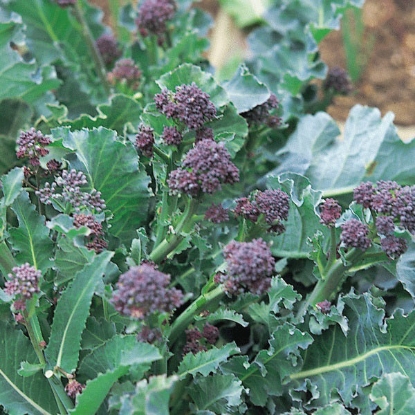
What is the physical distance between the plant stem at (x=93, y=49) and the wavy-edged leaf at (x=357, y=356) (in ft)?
2.63

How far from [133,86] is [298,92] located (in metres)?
0.38

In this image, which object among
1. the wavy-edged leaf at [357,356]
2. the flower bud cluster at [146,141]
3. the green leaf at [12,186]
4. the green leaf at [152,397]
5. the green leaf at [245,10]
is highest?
the green leaf at [245,10]

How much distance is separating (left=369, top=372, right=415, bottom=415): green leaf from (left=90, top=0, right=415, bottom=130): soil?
147 centimetres

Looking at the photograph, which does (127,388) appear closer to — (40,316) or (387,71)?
(40,316)

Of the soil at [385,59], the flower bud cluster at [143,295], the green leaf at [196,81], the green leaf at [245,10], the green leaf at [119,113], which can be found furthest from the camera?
the green leaf at [245,10]

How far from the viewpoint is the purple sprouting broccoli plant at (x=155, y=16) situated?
126 centimetres

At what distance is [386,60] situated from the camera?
2355mm

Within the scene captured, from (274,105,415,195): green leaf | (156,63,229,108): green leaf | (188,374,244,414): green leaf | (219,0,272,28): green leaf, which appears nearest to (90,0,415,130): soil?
(219,0,272,28): green leaf

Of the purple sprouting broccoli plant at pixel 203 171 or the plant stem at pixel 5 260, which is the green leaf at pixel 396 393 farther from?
the plant stem at pixel 5 260

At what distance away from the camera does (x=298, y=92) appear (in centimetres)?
136

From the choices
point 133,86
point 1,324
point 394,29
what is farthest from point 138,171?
point 394,29

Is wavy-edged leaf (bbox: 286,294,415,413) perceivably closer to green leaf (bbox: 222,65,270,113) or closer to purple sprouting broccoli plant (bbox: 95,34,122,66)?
green leaf (bbox: 222,65,270,113)

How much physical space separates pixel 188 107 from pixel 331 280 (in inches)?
13.2

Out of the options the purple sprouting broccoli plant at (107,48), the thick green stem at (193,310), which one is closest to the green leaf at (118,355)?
the thick green stem at (193,310)
